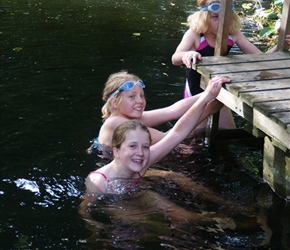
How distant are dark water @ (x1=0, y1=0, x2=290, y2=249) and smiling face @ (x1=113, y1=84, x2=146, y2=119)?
0.60 m

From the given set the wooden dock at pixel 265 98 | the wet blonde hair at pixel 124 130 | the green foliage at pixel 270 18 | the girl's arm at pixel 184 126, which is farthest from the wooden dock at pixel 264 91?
the green foliage at pixel 270 18

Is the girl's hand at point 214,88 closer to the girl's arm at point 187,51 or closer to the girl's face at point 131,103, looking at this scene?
the girl's arm at point 187,51

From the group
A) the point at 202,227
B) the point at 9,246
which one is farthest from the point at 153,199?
the point at 9,246

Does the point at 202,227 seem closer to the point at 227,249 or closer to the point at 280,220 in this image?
the point at 227,249

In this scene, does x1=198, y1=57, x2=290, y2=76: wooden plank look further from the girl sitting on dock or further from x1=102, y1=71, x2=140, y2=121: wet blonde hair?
x1=102, y1=71, x2=140, y2=121: wet blonde hair

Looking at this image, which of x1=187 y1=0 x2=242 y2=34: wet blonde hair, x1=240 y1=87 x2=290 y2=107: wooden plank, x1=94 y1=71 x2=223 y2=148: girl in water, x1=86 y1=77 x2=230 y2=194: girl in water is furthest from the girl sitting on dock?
x1=240 y1=87 x2=290 y2=107: wooden plank

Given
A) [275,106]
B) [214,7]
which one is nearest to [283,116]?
[275,106]

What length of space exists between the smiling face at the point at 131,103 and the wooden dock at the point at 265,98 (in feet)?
2.00

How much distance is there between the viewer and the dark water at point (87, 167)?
14.5ft

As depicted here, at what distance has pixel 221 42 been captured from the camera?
5.67 meters

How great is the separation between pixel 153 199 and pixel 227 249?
0.86 m

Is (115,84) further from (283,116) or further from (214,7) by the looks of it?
(283,116)

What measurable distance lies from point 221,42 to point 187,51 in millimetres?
396

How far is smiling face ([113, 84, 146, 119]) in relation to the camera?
5.43 metres
